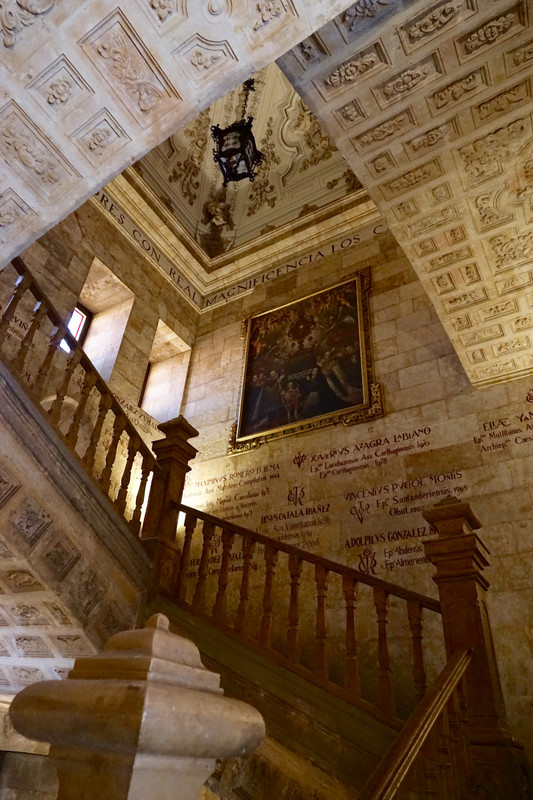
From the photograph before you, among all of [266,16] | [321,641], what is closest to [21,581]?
[321,641]

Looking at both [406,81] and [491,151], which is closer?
[406,81]

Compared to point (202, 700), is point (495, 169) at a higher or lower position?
higher

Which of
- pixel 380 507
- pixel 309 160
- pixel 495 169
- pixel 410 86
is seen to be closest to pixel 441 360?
pixel 380 507

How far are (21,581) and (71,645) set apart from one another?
2.34 feet

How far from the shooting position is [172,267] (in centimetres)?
931

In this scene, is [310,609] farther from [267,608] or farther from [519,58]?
[519,58]

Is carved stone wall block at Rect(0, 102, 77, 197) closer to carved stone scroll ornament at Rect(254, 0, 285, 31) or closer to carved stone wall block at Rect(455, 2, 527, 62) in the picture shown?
carved stone scroll ornament at Rect(254, 0, 285, 31)

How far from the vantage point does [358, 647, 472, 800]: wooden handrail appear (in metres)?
1.59

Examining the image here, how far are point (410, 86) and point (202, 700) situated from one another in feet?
12.9

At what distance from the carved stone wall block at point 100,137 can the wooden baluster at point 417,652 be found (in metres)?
3.06

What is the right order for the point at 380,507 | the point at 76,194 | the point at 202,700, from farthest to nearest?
the point at 380,507, the point at 76,194, the point at 202,700

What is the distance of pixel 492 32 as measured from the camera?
327 cm

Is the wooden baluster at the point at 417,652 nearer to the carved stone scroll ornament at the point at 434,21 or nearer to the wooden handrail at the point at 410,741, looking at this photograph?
the wooden handrail at the point at 410,741

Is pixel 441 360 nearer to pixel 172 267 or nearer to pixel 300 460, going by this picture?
pixel 300 460
